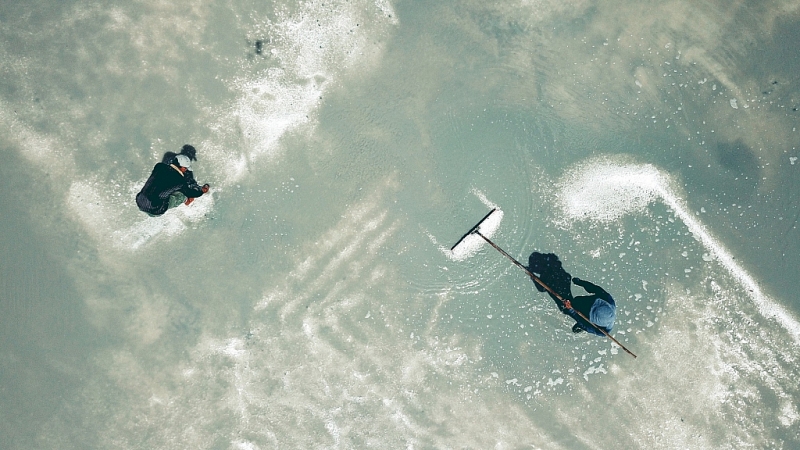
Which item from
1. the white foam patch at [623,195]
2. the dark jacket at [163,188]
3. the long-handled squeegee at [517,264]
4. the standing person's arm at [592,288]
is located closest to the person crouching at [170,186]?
the dark jacket at [163,188]

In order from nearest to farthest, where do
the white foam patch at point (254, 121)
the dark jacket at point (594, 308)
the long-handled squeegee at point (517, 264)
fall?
the dark jacket at point (594, 308), the long-handled squeegee at point (517, 264), the white foam patch at point (254, 121)

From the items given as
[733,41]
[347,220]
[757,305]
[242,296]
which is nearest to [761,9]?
[733,41]

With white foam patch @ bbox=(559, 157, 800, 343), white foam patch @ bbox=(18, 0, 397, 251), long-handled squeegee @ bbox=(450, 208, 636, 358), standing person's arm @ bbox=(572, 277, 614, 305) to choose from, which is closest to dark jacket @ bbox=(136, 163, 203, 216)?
white foam patch @ bbox=(18, 0, 397, 251)

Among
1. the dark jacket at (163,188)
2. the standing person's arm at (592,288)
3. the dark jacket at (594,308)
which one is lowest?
the dark jacket at (594,308)

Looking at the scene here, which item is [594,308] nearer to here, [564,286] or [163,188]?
[564,286]

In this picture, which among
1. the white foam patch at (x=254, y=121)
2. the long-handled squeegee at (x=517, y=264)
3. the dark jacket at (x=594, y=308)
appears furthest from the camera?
the white foam patch at (x=254, y=121)

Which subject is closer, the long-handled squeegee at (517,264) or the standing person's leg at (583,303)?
the long-handled squeegee at (517,264)

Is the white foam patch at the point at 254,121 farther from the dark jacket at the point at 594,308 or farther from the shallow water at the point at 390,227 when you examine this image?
the dark jacket at the point at 594,308
